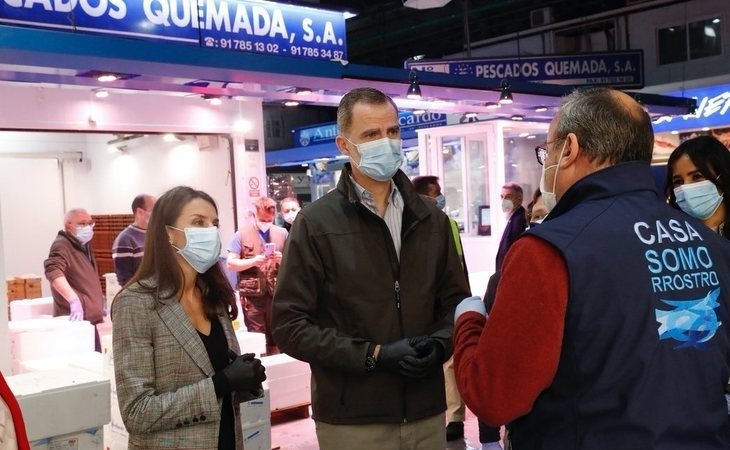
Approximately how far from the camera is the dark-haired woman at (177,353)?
2324mm

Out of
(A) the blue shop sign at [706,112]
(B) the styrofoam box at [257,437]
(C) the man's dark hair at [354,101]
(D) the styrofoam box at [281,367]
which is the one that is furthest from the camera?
(A) the blue shop sign at [706,112]

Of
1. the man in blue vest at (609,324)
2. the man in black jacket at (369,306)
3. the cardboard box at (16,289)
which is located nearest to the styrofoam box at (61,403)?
the man in black jacket at (369,306)

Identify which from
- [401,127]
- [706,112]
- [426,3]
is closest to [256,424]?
[426,3]

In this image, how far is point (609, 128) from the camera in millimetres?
1550

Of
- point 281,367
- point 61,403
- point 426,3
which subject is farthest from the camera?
point 426,3

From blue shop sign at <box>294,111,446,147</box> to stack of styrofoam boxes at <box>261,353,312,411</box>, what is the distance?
23.0 ft

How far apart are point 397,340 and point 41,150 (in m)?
12.3

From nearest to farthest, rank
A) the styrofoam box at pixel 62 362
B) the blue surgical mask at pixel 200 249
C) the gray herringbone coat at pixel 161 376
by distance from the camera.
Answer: the gray herringbone coat at pixel 161 376 < the blue surgical mask at pixel 200 249 < the styrofoam box at pixel 62 362

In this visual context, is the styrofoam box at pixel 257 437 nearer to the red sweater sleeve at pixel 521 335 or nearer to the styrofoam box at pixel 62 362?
the styrofoam box at pixel 62 362

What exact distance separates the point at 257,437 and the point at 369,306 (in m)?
2.59

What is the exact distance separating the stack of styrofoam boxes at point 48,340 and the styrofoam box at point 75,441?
3033 millimetres

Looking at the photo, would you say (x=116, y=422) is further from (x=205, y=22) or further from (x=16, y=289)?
(x=16, y=289)

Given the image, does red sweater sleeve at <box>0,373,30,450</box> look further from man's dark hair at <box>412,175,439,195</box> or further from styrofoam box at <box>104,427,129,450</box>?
man's dark hair at <box>412,175,439,195</box>

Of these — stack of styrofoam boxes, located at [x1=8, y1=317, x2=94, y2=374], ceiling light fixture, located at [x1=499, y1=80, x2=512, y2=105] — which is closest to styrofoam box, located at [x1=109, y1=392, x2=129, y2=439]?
stack of styrofoam boxes, located at [x1=8, y1=317, x2=94, y2=374]
